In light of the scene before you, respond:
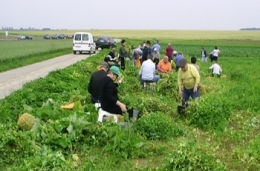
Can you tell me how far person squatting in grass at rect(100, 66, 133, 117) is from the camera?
28.6 feet

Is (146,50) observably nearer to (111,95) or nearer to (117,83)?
(117,83)

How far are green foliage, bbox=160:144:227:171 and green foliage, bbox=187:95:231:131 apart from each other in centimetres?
325

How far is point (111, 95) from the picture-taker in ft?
28.7

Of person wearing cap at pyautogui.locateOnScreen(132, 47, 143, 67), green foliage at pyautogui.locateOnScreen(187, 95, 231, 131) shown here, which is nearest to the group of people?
green foliage at pyautogui.locateOnScreen(187, 95, 231, 131)

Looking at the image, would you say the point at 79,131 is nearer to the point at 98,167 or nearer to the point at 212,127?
the point at 98,167

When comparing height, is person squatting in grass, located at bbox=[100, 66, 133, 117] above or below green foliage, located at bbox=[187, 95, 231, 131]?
above

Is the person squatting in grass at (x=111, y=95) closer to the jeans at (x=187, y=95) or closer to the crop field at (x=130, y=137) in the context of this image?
the crop field at (x=130, y=137)

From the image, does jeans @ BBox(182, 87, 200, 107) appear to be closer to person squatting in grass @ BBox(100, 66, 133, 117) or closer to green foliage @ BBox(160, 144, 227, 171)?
person squatting in grass @ BBox(100, 66, 133, 117)

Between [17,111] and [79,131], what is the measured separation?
2.35 meters

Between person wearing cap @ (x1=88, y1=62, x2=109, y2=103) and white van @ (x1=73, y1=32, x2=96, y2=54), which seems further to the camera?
white van @ (x1=73, y1=32, x2=96, y2=54)

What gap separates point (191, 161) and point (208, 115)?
3.86m

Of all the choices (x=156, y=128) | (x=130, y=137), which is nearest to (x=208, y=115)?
(x=156, y=128)

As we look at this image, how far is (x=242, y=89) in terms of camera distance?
49.8 feet

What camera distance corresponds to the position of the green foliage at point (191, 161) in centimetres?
618
